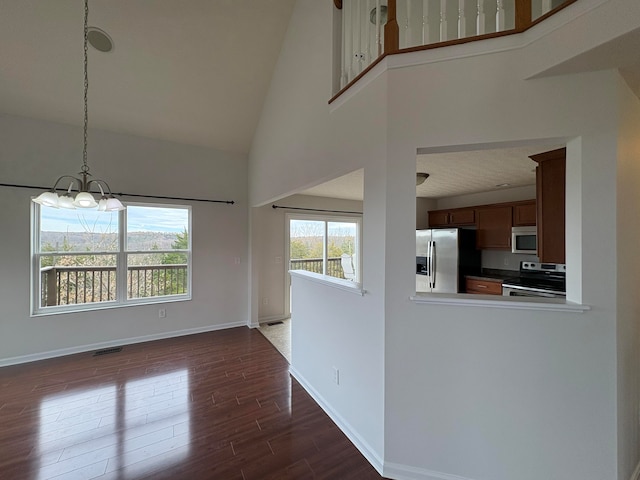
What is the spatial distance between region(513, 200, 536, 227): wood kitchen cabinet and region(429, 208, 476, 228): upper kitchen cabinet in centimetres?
67

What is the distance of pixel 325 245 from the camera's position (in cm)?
521

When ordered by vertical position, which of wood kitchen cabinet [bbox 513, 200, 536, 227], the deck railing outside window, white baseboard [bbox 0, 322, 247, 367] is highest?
the deck railing outside window

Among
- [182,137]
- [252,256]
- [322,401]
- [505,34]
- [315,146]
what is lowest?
[322,401]

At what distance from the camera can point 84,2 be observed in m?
2.45

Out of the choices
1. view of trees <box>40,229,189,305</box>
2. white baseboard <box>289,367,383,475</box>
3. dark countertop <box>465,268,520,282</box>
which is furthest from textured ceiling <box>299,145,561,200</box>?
view of trees <box>40,229,189,305</box>

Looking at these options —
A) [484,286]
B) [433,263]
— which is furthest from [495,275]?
[433,263]

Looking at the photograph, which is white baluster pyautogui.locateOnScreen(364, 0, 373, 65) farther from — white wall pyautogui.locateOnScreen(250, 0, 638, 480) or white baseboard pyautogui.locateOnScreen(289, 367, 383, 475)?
white baseboard pyautogui.locateOnScreen(289, 367, 383, 475)

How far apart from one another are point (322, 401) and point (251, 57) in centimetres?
395

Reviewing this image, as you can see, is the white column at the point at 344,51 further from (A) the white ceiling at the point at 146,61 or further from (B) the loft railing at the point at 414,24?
(A) the white ceiling at the point at 146,61

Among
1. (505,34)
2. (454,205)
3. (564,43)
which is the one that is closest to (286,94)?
(505,34)

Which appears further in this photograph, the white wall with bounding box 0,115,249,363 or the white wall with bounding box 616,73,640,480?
the white wall with bounding box 0,115,249,363

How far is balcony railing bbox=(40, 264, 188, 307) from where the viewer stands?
3.41 m

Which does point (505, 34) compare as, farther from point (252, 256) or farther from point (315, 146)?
point (252, 256)

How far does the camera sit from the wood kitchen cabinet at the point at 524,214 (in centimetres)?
377
